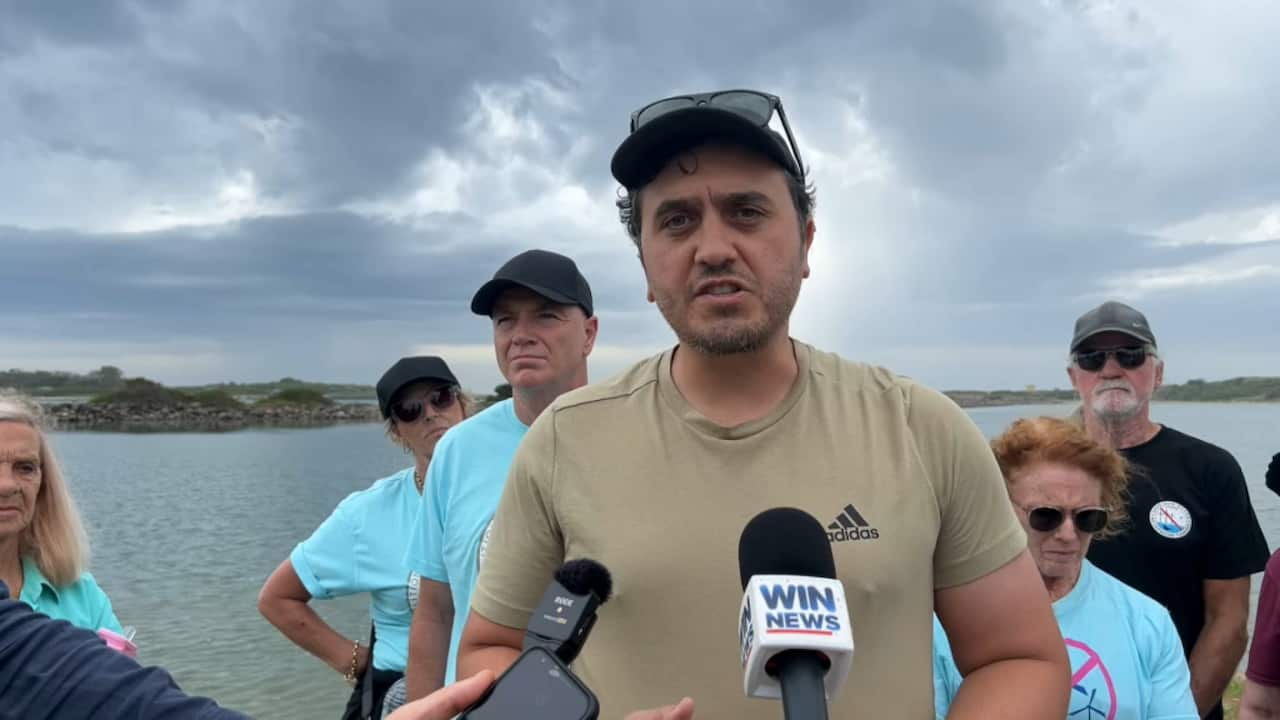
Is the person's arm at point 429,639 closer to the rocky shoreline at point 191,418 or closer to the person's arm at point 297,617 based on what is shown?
the person's arm at point 297,617

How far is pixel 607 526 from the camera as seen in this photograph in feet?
6.57

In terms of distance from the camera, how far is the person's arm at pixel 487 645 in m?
2.13

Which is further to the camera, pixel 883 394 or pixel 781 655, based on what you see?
pixel 883 394

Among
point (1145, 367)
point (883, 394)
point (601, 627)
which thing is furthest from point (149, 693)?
point (1145, 367)

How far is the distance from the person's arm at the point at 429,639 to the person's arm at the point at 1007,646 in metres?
2.60

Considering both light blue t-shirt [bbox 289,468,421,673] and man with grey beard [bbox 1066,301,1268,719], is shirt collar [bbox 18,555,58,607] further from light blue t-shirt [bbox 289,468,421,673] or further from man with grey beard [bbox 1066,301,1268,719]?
man with grey beard [bbox 1066,301,1268,719]

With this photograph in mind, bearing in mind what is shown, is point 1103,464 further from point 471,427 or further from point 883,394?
point 471,427

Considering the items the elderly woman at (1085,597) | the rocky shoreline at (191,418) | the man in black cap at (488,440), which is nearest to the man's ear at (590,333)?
the man in black cap at (488,440)

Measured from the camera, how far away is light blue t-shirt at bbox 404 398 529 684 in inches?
144

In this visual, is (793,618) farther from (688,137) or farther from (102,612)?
(102,612)

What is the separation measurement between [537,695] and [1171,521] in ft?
13.3

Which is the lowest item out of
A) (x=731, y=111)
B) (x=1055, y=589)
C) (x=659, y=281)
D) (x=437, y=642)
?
(x=437, y=642)

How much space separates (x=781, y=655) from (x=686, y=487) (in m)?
0.77

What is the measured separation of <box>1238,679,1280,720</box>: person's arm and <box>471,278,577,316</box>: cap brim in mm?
3271
